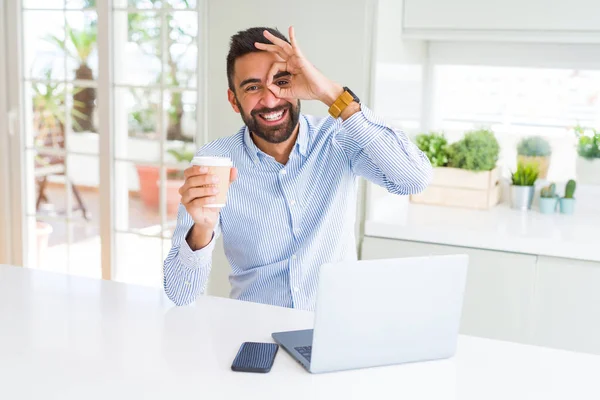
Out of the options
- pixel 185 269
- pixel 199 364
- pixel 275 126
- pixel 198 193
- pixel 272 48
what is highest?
pixel 272 48

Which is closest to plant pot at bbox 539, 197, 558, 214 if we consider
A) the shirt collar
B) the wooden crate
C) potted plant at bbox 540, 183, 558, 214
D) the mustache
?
potted plant at bbox 540, 183, 558, 214

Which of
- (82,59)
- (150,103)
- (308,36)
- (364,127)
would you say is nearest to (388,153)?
(364,127)

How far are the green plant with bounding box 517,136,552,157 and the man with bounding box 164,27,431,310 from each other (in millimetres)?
1448

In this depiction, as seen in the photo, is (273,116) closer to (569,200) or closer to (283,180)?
(283,180)

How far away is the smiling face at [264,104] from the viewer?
82.9 inches

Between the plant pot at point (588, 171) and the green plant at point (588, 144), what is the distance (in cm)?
2

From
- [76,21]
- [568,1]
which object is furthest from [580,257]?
[76,21]

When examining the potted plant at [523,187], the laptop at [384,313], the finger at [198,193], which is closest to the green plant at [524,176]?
the potted plant at [523,187]

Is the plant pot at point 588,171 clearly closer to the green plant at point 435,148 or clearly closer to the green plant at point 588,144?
the green plant at point 588,144

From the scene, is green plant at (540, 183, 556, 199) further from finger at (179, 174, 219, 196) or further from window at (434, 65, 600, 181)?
finger at (179, 174, 219, 196)

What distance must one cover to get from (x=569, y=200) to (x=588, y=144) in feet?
0.89

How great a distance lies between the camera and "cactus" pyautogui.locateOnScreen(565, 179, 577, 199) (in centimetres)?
320

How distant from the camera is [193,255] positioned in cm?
184

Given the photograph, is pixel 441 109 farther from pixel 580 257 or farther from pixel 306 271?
pixel 306 271
